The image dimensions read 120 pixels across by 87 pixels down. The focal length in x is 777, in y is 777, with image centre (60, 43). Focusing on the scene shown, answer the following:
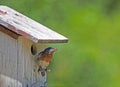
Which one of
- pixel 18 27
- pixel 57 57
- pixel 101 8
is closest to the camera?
pixel 18 27

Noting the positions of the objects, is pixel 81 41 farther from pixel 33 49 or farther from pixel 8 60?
pixel 8 60

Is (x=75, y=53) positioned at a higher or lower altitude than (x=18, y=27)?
lower

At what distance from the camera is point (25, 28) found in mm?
5344

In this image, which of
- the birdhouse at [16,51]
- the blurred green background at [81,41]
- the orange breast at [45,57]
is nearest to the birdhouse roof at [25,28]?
the birdhouse at [16,51]

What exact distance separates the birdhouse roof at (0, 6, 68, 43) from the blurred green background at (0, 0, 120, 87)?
11.0ft

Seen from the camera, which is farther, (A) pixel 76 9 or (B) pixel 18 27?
(A) pixel 76 9

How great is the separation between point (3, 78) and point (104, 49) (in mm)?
4219

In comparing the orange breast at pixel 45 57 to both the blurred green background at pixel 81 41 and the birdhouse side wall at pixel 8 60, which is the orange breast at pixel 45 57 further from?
the blurred green background at pixel 81 41

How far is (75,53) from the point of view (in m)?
9.31

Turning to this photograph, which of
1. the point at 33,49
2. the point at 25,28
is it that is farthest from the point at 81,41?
the point at 25,28

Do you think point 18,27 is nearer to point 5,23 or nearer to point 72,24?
point 5,23

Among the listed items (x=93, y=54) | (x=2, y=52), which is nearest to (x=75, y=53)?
(x=93, y=54)

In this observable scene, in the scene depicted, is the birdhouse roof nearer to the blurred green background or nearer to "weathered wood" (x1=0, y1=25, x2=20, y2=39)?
"weathered wood" (x1=0, y1=25, x2=20, y2=39)

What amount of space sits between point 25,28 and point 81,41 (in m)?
4.12
